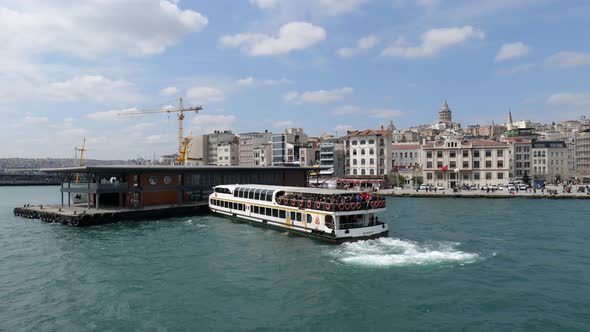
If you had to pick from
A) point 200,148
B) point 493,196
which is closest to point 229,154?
point 200,148

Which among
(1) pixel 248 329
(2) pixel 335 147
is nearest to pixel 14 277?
(1) pixel 248 329

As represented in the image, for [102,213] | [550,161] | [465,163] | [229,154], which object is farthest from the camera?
[229,154]

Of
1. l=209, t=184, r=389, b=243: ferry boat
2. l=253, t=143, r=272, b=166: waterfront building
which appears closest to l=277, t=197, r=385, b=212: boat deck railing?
l=209, t=184, r=389, b=243: ferry boat

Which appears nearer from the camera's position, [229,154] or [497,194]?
[497,194]

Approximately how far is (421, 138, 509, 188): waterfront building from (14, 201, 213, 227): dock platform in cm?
5370

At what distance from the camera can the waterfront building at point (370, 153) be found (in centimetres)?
9150

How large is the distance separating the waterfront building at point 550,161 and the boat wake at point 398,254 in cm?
8431

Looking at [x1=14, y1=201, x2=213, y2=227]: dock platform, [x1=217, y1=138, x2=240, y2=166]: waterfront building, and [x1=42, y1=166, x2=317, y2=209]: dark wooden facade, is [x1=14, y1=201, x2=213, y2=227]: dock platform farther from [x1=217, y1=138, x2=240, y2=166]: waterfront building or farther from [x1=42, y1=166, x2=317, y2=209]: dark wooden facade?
[x1=217, y1=138, x2=240, y2=166]: waterfront building

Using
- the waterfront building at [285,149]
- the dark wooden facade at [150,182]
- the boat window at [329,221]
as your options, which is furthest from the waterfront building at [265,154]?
the boat window at [329,221]

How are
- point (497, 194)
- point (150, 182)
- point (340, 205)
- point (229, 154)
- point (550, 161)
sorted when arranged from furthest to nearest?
point (229, 154) < point (550, 161) < point (497, 194) < point (150, 182) < point (340, 205)

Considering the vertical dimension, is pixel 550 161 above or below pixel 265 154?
below

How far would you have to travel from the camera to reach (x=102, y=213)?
41.0m

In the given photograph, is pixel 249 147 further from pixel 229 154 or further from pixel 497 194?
pixel 497 194

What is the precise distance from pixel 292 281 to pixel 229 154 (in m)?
114
